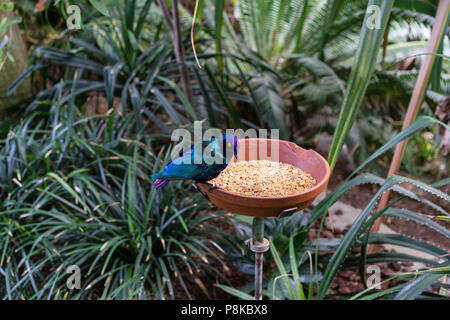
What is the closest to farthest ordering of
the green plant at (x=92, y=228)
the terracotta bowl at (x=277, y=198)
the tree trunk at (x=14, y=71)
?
the terracotta bowl at (x=277, y=198) < the green plant at (x=92, y=228) < the tree trunk at (x=14, y=71)

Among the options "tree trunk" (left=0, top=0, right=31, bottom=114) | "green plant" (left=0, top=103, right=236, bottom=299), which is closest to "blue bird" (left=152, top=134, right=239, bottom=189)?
"green plant" (left=0, top=103, right=236, bottom=299)

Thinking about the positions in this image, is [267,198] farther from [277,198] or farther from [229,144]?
[229,144]

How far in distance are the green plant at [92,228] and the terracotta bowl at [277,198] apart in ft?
1.92

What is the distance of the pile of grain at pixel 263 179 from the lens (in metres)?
0.71

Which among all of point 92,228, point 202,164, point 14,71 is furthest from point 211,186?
point 14,71

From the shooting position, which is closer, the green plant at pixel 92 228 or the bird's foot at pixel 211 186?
the bird's foot at pixel 211 186

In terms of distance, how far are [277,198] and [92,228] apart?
0.91m

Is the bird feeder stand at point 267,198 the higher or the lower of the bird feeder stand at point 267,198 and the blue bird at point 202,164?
the lower

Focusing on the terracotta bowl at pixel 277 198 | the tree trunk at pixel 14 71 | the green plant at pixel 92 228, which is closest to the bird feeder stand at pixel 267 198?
the terracotta bowl at pixel 277 198

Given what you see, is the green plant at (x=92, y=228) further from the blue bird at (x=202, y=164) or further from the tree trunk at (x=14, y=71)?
the blue bird at (x=202, y=164)

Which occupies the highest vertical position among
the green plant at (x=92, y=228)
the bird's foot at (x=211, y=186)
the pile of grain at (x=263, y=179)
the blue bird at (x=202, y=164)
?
the blue bird at (x=202, y=164)

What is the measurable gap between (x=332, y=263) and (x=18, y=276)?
107 cm

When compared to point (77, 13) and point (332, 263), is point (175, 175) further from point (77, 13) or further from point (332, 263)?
point (332, 263)

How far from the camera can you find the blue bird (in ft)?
2.19
